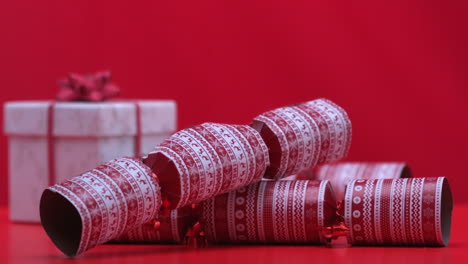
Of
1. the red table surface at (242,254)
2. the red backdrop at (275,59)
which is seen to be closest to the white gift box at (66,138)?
the red table surface at (242,254)

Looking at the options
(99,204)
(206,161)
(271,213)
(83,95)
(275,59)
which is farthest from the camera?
(275,59)

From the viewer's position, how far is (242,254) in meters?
1.79

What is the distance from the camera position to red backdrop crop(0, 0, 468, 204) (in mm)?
3045

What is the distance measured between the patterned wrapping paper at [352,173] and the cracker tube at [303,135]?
1.30ft

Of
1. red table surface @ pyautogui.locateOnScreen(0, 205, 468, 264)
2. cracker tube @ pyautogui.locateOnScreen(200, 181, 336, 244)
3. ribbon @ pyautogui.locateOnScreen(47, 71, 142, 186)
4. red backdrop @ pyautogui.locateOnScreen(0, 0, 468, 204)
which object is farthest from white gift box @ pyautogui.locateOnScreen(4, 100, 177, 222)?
red backdrop @ pyautogui.locateOnScreen(0, 0, 468, 204)

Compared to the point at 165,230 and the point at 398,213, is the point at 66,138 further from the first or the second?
the point at 398,213

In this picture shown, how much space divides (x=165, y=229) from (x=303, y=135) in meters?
0.35

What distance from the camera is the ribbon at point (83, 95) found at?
2410 millimetres

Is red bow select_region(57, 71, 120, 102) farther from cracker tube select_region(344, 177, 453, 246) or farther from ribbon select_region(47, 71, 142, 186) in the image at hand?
cracker tube select_region(344, 177, 453, 246)

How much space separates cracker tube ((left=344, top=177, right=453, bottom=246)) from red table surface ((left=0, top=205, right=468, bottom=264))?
0.02m

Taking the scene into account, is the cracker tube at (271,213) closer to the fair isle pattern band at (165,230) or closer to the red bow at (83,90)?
the fair isle pattern band at (165,230)

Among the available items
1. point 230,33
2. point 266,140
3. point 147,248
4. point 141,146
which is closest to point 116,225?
point 147,248

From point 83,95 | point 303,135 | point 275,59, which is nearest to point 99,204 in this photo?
point 303,135

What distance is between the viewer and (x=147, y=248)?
6.22 ft
